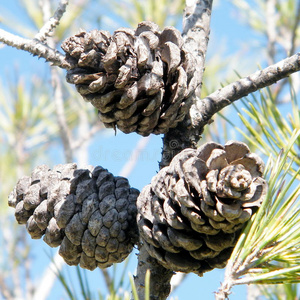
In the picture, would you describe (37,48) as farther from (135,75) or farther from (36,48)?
(135,75)

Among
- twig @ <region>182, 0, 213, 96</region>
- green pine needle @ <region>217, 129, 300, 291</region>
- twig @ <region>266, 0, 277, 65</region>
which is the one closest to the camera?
green pine needle @ <region>217, 129, 300, 291</region>

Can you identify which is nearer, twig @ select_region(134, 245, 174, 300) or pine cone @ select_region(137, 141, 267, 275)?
pine cone @ select_region(137, 141, 267, 275)

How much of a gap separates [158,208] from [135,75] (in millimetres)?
225

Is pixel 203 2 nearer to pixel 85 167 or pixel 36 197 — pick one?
pixel 85 167

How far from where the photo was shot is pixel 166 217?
657mm

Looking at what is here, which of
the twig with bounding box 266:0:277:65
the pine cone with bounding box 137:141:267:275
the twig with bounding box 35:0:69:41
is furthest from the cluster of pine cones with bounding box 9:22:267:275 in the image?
the twig with bounding box 266:0:277:65

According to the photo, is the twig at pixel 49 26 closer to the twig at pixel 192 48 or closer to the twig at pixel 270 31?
the twig at pixel 192 48

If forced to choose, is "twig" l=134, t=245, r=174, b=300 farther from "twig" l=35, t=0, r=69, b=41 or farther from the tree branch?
"twig" l=35, t=0, r=69, b=41

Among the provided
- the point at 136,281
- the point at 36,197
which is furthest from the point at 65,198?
the point at 136,281

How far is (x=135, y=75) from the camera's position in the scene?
744mm

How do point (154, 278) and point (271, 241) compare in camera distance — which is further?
point (154, 278)

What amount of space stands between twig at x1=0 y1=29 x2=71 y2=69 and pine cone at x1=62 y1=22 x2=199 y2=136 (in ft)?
0.07

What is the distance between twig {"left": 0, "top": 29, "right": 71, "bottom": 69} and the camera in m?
0.74

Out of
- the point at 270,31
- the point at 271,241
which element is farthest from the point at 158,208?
the point at 270,31
